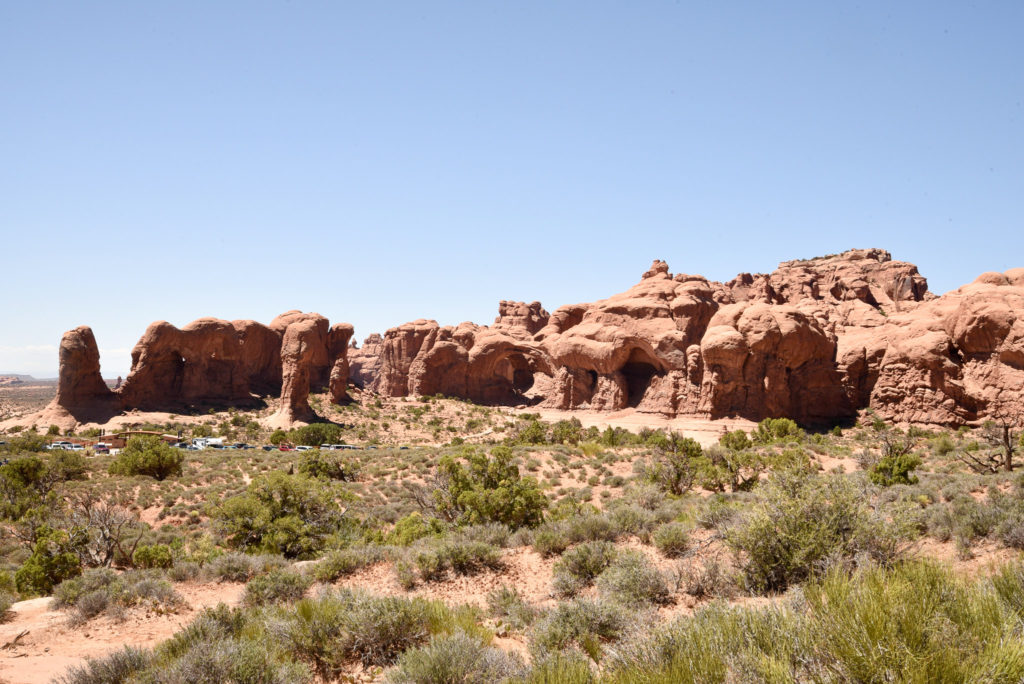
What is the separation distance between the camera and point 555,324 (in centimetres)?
4709

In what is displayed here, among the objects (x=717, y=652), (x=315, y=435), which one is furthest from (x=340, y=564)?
(x=315, y=435)

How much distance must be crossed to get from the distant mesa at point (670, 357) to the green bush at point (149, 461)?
16002 mm

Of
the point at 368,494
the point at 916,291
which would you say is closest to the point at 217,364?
the point at 368,494

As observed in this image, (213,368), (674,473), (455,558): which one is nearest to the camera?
(455,558)

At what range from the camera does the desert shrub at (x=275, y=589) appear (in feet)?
26.7

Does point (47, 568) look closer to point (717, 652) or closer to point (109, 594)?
point (109, 594)

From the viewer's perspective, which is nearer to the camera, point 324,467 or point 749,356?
point 324,467

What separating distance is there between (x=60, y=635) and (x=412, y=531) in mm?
5910

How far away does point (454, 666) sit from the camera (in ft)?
15.5

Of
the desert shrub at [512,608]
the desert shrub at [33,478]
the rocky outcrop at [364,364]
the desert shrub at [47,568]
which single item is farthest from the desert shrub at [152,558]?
the rocky outcrop at [364,364]

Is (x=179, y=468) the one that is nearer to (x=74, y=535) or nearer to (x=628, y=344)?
(x=74, y=535)

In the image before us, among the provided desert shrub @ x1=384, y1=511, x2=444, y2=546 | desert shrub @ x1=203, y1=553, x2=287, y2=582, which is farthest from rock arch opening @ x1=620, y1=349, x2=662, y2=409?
desert shrub @ x1=203, y1=553, x2=287, y2=582

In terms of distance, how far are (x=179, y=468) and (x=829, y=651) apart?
924 inches

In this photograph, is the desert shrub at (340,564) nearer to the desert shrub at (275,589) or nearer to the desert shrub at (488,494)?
the desert shrub at (275,589)
